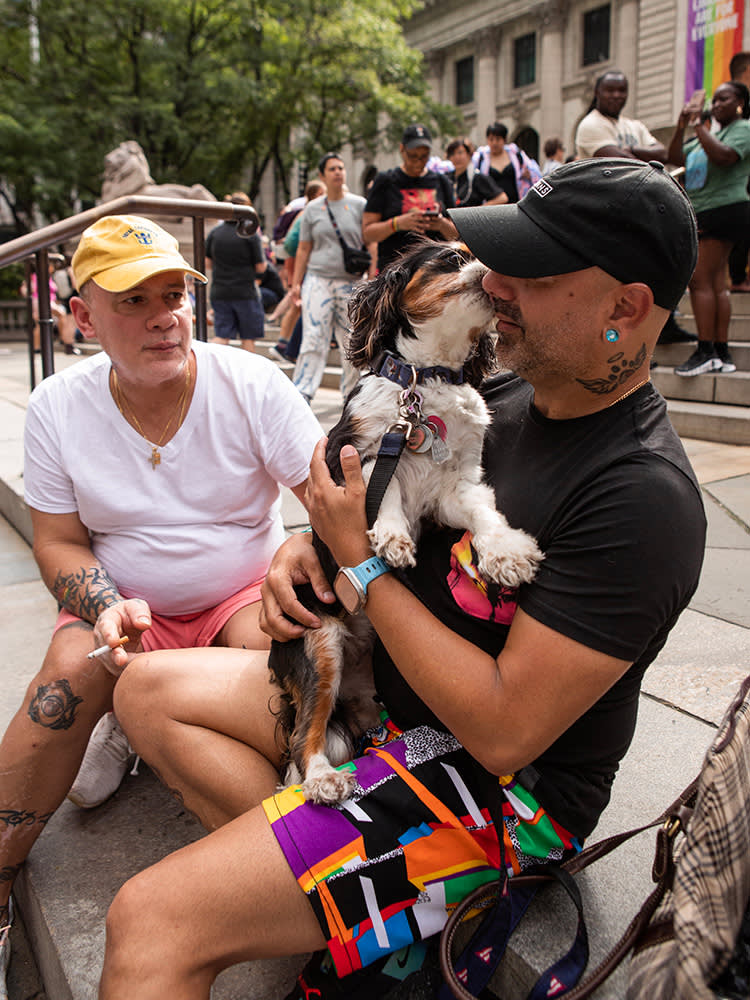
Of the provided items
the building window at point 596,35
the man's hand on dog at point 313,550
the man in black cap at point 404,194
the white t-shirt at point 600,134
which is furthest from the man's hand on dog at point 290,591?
the building window at point 596,35

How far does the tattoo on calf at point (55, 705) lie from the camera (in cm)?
215

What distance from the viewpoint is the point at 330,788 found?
159cm

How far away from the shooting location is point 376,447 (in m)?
2.11

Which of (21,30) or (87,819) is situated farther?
(21,30)

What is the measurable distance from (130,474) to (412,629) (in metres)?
1.34

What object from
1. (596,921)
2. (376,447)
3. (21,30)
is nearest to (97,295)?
(376,447)

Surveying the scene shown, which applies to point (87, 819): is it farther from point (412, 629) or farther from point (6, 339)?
point (6, 339)

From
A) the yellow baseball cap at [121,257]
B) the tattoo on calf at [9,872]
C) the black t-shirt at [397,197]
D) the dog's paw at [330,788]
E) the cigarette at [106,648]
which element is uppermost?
the black t-shirt at [397,197]

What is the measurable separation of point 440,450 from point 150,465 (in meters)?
1.00

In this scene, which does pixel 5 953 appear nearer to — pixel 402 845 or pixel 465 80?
pixel 402 845

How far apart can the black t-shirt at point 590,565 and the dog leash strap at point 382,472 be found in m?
0.17

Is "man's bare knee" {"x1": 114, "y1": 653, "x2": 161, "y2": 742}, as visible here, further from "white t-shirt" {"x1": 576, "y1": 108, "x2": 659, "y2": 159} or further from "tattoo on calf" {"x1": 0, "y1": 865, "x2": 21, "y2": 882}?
"white t-shirt" {"x1": 576, "y1": 108, "x2": 659, "y2": 159}

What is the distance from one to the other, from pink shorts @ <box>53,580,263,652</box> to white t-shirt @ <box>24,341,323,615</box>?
0.10 ft

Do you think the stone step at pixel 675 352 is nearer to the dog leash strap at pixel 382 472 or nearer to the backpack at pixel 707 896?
the dog leash strap at pixel 382 472
